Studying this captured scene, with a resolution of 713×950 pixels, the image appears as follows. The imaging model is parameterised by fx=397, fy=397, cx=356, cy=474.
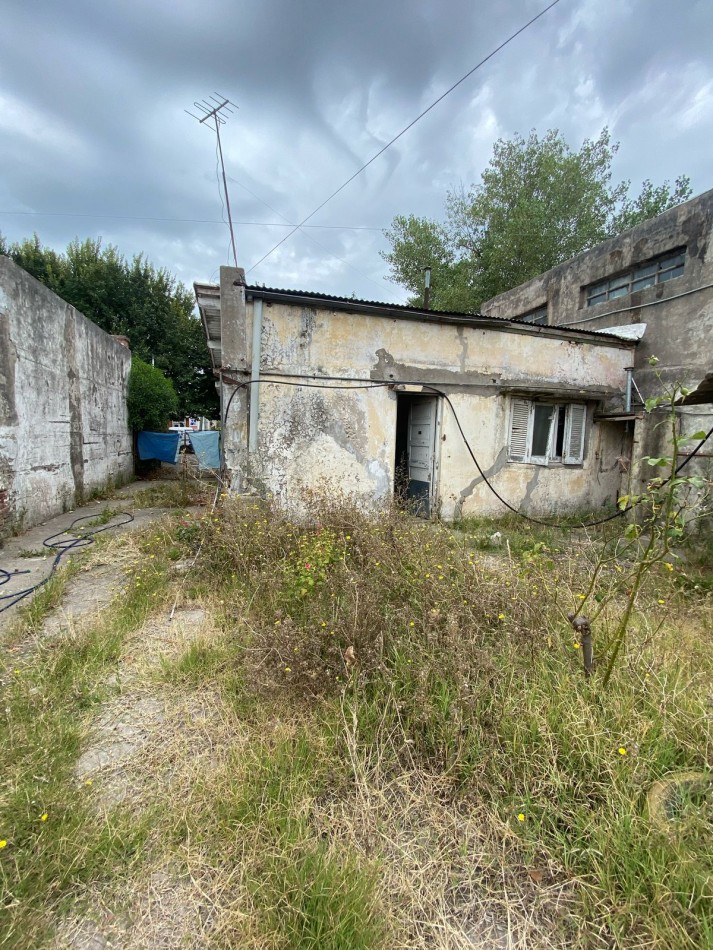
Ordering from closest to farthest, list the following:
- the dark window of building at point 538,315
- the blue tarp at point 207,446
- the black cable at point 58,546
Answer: the black cable at point 58,546, the blue tarp at point 207,446, the dark window of building at point 538,315

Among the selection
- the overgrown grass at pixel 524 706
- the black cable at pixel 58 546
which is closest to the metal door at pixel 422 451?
the overgrown grass at pixel 524 706

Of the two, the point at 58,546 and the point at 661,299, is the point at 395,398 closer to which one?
the point at 58,546

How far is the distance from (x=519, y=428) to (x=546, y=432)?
0.71 m

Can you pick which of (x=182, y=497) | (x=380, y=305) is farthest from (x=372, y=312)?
(x=182, y=497)

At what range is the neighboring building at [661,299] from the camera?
7027 mm

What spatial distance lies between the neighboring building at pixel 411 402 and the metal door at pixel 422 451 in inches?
1.2

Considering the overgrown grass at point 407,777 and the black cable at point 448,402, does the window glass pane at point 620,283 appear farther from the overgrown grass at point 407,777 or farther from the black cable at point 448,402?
the overgrown grass at point 407,777

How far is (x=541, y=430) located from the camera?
7.81 metres

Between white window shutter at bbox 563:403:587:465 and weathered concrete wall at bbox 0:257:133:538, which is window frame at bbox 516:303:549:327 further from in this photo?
weathered concrete wall at bbox 0:257:133:538

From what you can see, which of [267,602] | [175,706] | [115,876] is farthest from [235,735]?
[267,602]

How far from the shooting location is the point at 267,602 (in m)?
3.43

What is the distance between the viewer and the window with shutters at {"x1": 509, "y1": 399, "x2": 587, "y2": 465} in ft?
24.8

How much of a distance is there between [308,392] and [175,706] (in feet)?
15.0

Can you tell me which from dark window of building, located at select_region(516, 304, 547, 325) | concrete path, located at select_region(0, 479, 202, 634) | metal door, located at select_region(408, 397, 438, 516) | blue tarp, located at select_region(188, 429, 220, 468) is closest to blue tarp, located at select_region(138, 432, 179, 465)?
blue tarp, located at select_region(188, 429, 220, 468)
